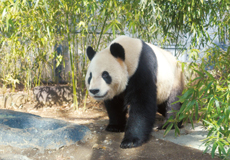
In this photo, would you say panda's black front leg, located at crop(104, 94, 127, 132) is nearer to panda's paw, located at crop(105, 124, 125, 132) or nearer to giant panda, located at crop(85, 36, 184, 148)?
panda's paw, located at crop(105, 124, 125, 132)

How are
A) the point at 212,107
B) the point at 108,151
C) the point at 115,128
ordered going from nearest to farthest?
the point at 212,107
the point at 108,151
the point at 115,128

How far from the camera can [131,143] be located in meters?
2.47

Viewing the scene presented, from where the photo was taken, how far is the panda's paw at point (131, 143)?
245cm

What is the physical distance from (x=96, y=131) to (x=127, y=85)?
81cm

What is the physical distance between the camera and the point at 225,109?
183cm

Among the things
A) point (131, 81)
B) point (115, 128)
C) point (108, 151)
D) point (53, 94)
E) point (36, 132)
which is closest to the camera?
point (108, 151)

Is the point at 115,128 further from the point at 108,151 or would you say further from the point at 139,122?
the point at 108,151

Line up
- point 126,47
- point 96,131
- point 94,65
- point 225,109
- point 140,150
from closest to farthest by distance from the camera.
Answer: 1. point 225,109
2. point 140,150
3. point 94,65
4. point 126,47
5. point 96,131

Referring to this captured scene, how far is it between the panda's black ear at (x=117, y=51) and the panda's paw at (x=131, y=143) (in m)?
0.86

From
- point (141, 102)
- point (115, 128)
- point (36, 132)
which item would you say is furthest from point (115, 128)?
point (36, 132)

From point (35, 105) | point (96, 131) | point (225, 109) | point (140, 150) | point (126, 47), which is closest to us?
point (225, 109)

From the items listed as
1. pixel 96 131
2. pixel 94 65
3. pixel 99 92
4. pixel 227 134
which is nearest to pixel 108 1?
pixel 94 65

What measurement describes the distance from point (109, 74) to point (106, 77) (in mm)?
44

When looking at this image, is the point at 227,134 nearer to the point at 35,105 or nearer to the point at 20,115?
the point at 20,115
